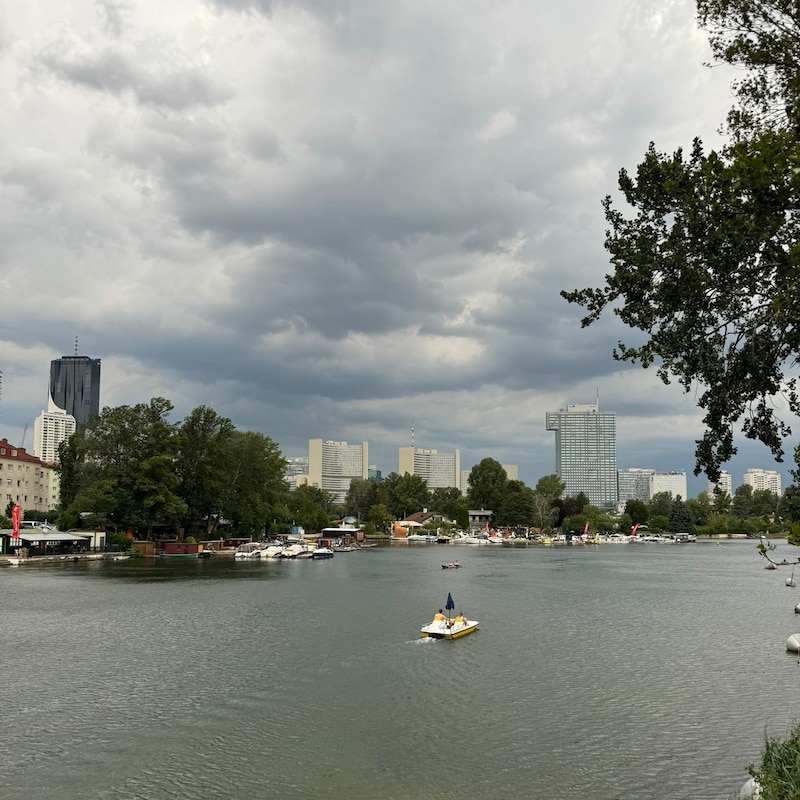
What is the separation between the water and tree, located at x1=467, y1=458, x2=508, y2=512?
→ 141 meters

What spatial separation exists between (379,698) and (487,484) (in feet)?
557

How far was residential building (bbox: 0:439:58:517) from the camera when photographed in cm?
10731

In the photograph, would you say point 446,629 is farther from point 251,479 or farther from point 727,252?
point 251,479

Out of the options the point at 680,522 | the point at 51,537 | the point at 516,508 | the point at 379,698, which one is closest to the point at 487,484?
the point at 516,508

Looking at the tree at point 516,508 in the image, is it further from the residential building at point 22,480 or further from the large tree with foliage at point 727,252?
the large tree with foliage at point 727,252

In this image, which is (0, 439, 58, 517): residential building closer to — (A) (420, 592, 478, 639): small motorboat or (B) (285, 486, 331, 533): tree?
(B) (285, 486, 331, 533): tree

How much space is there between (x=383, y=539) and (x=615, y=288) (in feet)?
530

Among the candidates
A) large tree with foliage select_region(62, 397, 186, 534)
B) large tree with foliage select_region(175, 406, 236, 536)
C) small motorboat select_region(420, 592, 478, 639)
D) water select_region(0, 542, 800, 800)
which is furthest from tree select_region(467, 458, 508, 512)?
small motorboat select_region(420, 592, 478, 639)

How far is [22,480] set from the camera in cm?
11138

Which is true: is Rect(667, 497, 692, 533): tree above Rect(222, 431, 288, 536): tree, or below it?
below

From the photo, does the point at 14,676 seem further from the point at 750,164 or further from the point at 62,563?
the point at 62,563

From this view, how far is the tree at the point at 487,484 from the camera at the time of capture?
190 meters

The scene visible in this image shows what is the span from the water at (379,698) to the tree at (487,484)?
141 metres

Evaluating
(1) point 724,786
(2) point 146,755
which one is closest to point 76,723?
(2) point 146,755
